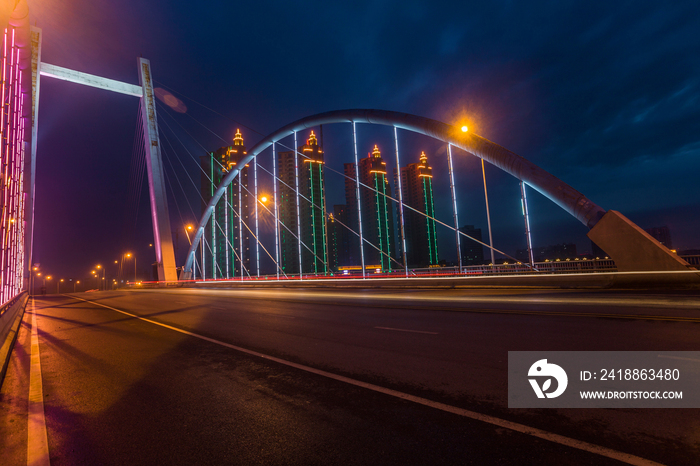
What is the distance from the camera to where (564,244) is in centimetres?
6009

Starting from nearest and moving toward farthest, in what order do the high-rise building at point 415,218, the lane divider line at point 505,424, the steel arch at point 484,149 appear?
the lane divider line at point 505,424, the steel arch at point 484,149, the high-rise building at point 415,218

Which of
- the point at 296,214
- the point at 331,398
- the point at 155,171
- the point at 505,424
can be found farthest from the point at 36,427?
the point at 296,214

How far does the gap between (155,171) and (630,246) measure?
42641 mm

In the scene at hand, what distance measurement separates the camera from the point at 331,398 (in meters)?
4.26

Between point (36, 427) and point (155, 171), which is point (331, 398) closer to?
point (36, 427)

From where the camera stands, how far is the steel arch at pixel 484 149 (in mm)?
17703

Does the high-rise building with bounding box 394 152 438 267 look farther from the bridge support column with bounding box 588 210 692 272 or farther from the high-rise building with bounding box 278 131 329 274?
the bridge support column with bounding box 588 210 692 272

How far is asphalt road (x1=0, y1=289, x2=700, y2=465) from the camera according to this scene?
3.01 m

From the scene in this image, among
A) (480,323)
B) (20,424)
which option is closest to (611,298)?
(480,323)

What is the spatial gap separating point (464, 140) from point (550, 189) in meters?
6.97

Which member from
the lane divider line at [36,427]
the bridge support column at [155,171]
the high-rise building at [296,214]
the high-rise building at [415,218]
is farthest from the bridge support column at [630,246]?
the high-rise building at [296,214]

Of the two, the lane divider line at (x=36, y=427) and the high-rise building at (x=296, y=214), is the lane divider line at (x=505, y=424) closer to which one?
the lane divider line at (x=36, y=427)

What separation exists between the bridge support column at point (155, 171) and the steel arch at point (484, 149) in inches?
556

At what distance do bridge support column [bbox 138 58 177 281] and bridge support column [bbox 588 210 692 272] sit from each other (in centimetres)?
4042
